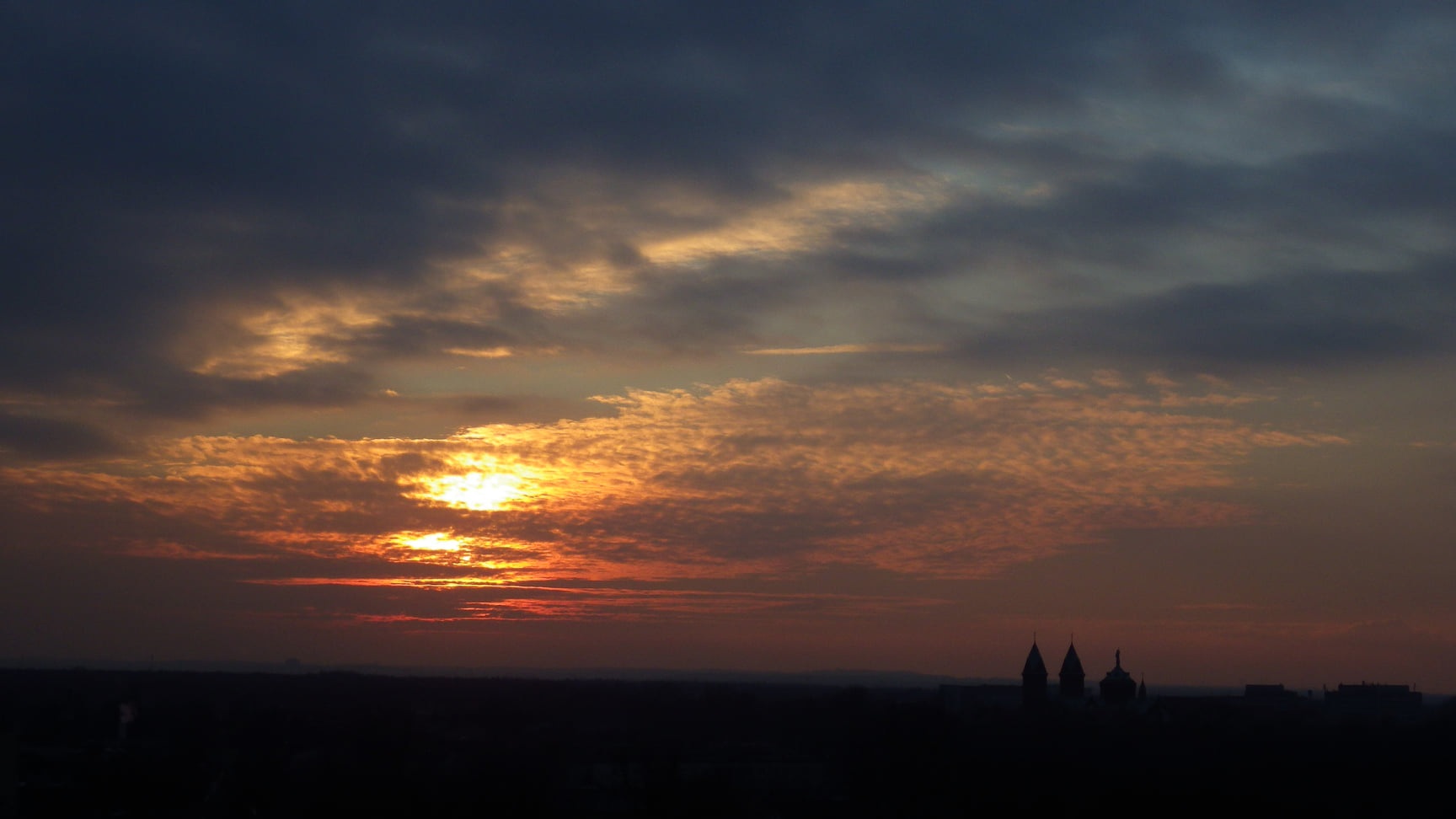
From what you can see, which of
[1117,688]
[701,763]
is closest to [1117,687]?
[1117,688]

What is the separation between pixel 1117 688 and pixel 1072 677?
17.6 feet

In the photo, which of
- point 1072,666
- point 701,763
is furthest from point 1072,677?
point 701,763

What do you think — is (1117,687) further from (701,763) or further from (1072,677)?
(701,763)

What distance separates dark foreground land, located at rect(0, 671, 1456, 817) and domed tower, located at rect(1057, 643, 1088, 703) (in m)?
18.0

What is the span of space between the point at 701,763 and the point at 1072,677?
275 feet

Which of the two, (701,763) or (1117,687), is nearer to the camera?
(701,763)

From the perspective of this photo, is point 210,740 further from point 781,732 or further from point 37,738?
point 781,732

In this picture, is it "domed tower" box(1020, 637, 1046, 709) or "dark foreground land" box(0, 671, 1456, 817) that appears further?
"domed tower" box(1020, 637, 1046, 709)

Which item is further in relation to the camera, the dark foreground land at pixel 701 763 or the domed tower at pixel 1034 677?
the domed tower at pixel 1034 677

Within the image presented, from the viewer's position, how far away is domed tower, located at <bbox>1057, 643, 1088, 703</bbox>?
174m

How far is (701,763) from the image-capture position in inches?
4045

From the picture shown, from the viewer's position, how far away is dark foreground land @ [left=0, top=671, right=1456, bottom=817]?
64.0 meters

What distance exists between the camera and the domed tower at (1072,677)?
570 feet

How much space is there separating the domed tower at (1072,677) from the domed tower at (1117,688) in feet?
8.72
